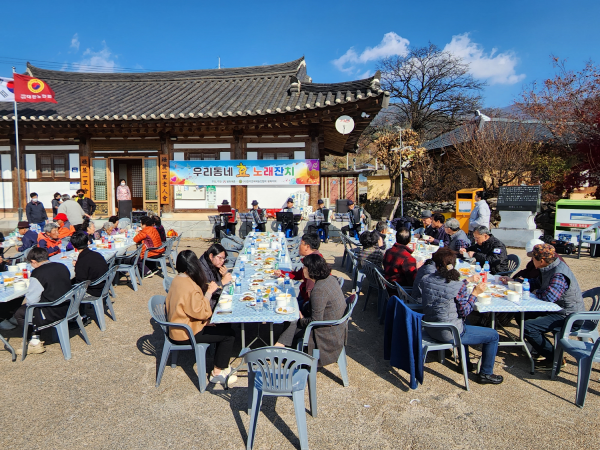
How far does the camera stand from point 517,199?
35.7 ft

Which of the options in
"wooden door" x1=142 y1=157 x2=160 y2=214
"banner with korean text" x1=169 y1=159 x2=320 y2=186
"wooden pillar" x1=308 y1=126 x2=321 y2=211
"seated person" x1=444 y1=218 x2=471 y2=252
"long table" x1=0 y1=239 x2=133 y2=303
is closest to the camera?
"long table" x1=0 y1=239 x2=133 y2=303

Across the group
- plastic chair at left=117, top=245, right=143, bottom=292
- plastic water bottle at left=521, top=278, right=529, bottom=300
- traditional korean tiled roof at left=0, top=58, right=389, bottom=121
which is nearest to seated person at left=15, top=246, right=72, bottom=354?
plastic chair at left=117, top=245, right=143, bottom=292

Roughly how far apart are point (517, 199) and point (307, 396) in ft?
32.1

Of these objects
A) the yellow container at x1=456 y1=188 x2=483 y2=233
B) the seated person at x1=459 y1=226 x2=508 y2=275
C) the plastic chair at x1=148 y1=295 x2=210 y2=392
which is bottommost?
the plastic chair at x1=148 y1=295 x2=210 y2=392

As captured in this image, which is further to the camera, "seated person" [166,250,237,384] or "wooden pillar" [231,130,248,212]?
"wooden pillar" [231,130,248,212]

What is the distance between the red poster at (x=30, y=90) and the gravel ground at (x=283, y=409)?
998 centimetres

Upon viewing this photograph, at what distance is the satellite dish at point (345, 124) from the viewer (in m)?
10.5

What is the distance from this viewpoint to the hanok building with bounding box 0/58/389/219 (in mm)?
11117

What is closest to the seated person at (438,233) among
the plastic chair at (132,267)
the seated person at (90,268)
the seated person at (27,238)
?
the plastic chair at (132,267)

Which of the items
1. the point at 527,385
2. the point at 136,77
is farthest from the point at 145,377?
the point at 136,77

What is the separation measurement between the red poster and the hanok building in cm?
49

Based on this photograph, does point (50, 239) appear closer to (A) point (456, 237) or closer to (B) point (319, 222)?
(B) point (319, 222)

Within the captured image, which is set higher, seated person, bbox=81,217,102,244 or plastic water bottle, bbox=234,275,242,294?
seated person, bbox=81,217,102,244

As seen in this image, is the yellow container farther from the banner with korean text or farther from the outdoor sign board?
the banner with korean text
